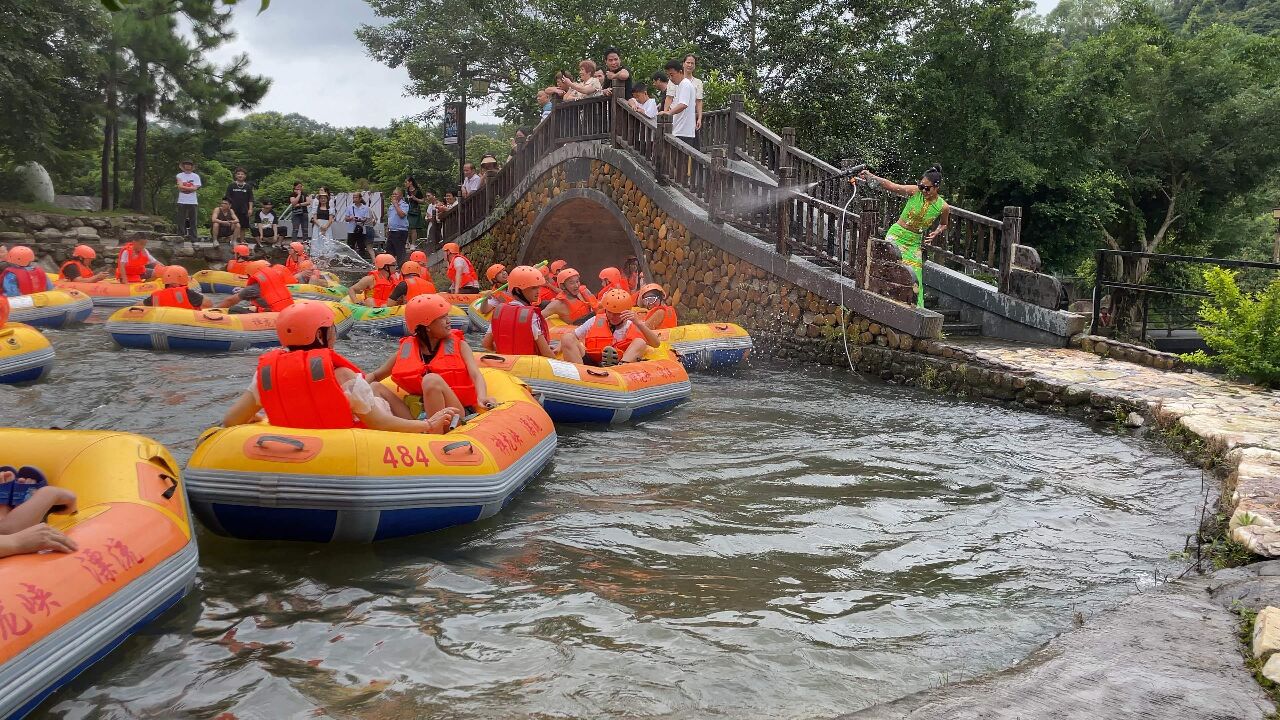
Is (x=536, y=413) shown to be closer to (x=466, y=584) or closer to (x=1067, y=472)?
(x=466, y=584)

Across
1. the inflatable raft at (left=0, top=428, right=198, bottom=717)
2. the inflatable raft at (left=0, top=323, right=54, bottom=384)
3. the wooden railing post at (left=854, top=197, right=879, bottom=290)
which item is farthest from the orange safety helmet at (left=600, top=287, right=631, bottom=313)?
the inflatable raft at (left=0, top=323, right=54, bottom=384)

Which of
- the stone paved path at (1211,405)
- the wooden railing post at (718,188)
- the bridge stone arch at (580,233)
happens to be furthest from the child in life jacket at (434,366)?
the bridge stone arch at (580,233)

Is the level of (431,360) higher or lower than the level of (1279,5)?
lower

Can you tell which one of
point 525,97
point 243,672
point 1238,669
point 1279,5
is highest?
point 1279,5

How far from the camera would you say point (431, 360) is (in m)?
7.01

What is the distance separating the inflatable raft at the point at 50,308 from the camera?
1416 cm

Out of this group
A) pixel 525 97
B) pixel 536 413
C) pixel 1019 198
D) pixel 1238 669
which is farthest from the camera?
pixel 525 97

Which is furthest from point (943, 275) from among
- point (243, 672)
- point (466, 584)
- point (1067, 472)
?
point (243, 672)

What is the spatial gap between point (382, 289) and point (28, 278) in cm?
509

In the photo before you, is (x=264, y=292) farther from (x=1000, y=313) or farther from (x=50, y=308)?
(x=1000, y=313)

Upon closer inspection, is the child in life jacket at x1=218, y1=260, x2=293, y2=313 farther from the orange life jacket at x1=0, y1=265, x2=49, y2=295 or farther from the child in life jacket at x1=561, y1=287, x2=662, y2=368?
the child in life jacket at x1=561, y1=287, x2=662, y2=368

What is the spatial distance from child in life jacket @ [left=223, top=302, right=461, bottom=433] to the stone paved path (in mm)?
4949

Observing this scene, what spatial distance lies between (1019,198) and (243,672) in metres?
20.8

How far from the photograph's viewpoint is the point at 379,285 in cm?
1588
